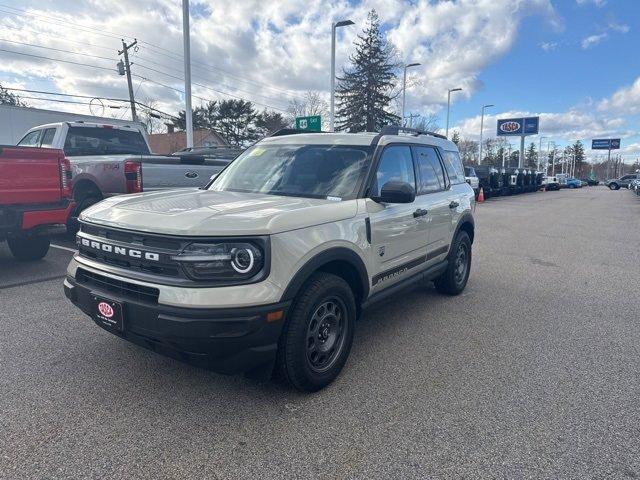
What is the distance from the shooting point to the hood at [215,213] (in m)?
2.71

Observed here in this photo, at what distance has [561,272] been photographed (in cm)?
738

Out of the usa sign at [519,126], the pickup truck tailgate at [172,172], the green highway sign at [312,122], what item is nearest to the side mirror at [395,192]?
the pickup truck tailgate at [172,172]

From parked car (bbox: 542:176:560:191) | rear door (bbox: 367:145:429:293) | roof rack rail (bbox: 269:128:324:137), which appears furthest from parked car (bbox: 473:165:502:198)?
rear door (bbox: 367:145:429:293)

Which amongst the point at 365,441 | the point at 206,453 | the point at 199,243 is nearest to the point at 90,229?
the point at 199,243

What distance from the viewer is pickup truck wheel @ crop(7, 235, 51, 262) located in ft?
21.8

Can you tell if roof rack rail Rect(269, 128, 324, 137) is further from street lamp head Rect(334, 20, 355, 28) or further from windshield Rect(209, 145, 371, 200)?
street lamp head Rect(334, 20, 355, 28)

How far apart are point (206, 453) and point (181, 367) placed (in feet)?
3.67

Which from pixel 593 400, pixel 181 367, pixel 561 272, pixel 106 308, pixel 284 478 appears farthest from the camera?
pixel 561 272

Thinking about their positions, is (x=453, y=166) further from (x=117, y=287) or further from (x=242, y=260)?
(x=117, y=287)

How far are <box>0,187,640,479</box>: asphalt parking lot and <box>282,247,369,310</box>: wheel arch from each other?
2.22 feet

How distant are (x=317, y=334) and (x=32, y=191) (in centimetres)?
488

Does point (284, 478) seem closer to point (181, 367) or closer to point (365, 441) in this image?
point (365, 441)

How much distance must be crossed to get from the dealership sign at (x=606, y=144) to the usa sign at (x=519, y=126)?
54.6 metres

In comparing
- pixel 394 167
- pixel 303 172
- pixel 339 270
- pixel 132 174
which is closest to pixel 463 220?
pixel 394 167
